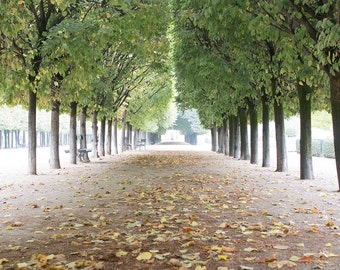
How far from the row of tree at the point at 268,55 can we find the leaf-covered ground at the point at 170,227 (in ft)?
8.23

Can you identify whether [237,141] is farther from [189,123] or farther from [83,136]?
[189,123]

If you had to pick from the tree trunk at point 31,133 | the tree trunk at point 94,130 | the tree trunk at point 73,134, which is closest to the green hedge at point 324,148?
the tree trunk at point 94,130

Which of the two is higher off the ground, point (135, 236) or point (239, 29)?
point (239, 29)

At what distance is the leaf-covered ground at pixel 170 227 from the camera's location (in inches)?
209

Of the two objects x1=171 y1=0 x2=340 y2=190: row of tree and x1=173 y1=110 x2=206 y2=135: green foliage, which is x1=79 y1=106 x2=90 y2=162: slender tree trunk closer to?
x1=171 y1=0 x2=340 y2=190: row of tree

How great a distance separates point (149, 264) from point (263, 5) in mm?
8099

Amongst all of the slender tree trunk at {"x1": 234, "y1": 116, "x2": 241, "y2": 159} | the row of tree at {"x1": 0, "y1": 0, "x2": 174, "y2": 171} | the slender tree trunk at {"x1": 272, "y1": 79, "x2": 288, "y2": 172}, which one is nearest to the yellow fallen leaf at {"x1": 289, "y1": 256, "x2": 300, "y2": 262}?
the row of tree at {"x1": 0, "y1": 0, "x2": 174, "y2": 171}

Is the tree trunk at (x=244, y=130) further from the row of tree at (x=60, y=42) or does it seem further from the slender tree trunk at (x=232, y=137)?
the row of tree at (x=60, y=42)

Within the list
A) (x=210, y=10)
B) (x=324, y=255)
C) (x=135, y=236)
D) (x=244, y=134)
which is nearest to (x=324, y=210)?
(x=324, y=255)

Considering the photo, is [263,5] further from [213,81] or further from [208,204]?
[213,81]

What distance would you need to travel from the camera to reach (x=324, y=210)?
30.0ft

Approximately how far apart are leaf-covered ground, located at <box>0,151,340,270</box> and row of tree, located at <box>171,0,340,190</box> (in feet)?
8.23

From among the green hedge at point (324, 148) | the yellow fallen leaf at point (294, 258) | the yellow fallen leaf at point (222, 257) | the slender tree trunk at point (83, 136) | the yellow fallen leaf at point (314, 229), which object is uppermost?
the slender tree trunk at point (83, 136)

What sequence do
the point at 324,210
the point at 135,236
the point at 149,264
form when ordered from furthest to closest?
the point at 324,210
the point at 135,236
the point at 149,264
